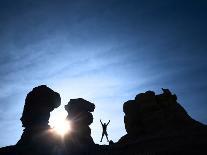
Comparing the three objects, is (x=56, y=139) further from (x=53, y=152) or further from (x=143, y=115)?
(x=143, y=115)

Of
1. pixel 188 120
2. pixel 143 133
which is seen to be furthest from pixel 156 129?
pixel 188 120

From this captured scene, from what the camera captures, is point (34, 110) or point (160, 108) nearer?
point (34, 110)

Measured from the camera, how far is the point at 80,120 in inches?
2340

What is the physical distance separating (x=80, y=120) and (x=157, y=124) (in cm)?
1909

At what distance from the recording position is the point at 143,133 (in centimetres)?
6297

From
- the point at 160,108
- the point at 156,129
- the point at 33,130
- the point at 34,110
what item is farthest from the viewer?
the point at 160,108

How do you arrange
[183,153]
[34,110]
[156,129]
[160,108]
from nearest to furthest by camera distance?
[183,153]
[34,110]
[156,129]
[160,108]

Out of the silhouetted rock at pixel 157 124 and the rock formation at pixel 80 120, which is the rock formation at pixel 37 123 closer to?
the rock formation at pixel 80 120

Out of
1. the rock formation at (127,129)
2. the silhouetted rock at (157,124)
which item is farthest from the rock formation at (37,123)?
the silhouetted rock at (157,124)

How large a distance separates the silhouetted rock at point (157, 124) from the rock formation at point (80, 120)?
26.7 ft

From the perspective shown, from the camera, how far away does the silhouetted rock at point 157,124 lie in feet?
144

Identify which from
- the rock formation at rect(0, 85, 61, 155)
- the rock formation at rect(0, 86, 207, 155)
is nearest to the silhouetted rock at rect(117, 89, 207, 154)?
the rock formation at rect(0, 86, 207, 155)

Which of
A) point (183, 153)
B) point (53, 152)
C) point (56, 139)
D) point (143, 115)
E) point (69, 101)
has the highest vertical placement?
point (69, 101)

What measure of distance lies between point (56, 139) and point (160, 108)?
29526mm
